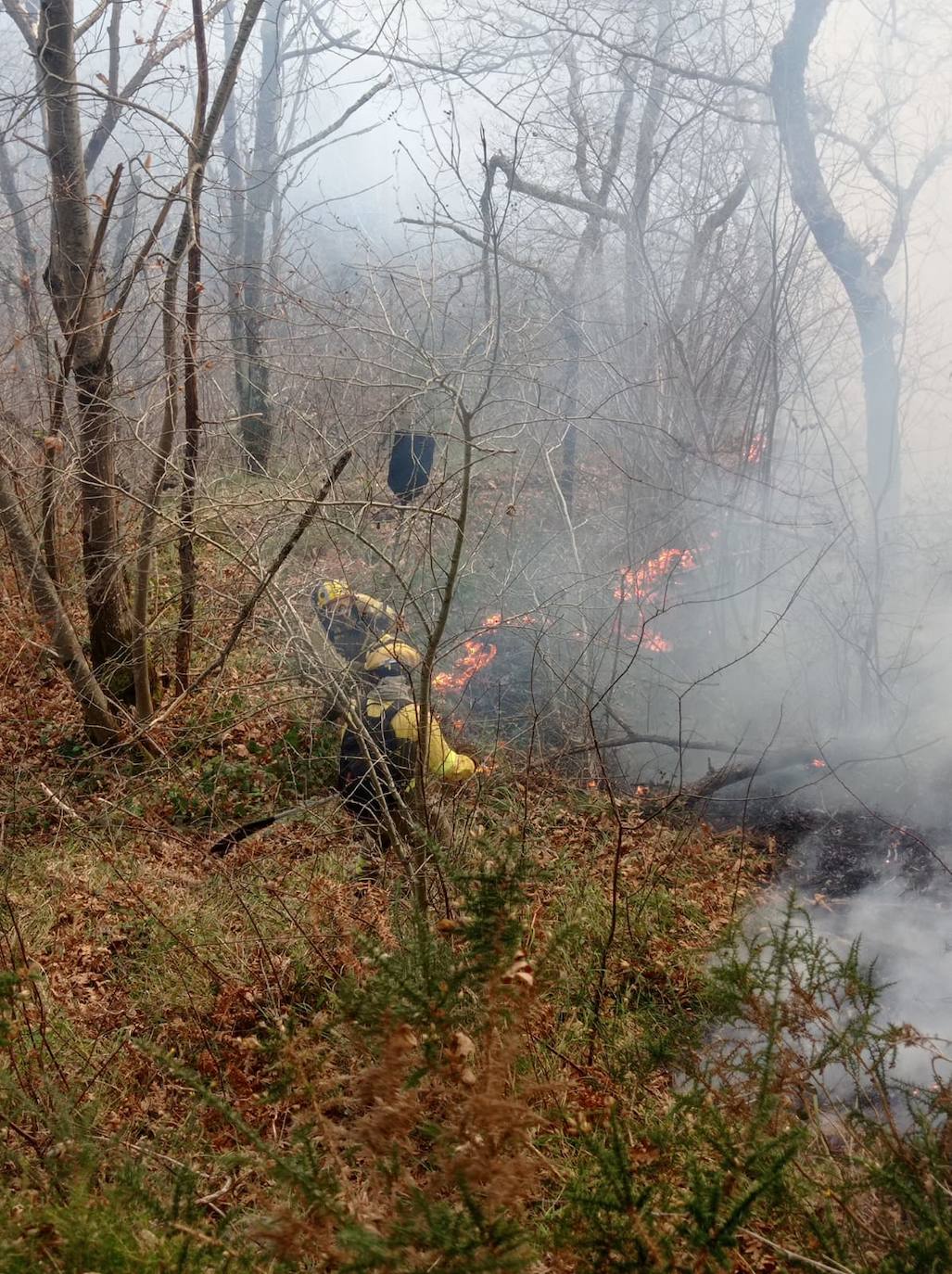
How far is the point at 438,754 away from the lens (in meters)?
5.07

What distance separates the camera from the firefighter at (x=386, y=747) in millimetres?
4156

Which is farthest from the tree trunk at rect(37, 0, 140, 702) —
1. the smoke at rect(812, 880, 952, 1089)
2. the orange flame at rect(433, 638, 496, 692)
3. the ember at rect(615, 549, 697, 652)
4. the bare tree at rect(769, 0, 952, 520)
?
the bare tree at rect(769, 0, 952, 520)

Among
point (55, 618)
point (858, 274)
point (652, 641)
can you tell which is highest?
point (858, 274)

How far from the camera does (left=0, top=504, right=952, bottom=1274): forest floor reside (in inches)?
71.8

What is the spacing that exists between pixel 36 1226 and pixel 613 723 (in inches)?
211

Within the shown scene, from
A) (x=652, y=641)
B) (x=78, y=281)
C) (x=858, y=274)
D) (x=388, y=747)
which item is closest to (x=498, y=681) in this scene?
(x=652, y=641)

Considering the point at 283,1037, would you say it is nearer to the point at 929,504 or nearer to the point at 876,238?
the point at 929,504

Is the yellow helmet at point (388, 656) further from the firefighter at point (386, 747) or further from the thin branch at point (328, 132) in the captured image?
the thin branch at point (328, 132)

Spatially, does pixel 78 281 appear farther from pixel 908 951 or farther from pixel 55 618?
pixel 908 951

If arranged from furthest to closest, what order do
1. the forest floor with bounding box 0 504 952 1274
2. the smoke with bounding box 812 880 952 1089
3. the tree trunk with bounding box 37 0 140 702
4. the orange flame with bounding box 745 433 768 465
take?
the orange flame with bounding box 745 433 768 465
the tree trunk with bounding box 37 0 140 702
the smoke with bounding box 812 880 952 1089
the forest floor with bounding box 0 504 952 1274

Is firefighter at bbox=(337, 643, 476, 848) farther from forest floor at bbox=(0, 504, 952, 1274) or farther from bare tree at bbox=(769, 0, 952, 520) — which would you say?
bare tree at bbox=(769, 0, 952, 520)

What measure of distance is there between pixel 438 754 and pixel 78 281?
364 centimetres

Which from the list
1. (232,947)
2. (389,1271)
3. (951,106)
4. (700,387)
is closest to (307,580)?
(232,947)

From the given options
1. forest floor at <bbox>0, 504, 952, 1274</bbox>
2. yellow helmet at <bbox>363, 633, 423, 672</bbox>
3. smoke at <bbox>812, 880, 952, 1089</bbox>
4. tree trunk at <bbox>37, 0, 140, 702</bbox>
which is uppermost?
tree trunk at <bbox>37, 0, 140, 702</bbox>
